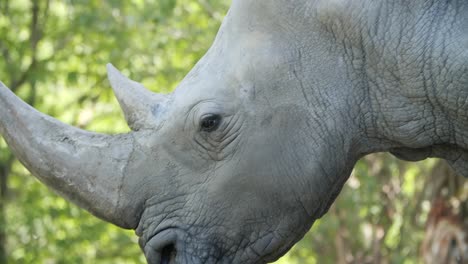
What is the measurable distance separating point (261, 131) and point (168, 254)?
0.60m

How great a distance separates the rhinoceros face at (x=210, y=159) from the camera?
4180 mm

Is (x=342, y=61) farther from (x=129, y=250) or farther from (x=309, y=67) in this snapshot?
(x=129, y=250)

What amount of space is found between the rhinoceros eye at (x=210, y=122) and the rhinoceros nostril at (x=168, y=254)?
473mm

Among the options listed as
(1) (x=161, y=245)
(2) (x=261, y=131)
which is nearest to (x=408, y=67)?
(2) (x=261, y=131)

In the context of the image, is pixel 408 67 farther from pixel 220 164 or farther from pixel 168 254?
pixel 168 254

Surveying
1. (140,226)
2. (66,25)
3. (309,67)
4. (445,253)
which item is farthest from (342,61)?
(66,25)

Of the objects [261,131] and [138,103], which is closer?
[261,131]

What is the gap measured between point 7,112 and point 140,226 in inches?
26.4

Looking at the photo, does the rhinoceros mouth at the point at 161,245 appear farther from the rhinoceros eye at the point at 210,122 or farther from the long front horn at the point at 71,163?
the rhinoceros eye at the point at 210,122

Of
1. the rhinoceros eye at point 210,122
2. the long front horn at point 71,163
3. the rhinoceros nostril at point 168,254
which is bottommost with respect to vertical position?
the rhinoceros nostril at point 168,254

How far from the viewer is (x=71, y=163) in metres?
4.18

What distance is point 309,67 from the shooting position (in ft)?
14.0

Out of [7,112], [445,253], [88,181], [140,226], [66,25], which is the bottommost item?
[445,253]

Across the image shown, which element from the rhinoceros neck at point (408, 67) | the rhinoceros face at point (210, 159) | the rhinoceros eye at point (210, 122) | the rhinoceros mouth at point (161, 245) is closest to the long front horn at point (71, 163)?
the rhinoceros face at point (210, 159)
